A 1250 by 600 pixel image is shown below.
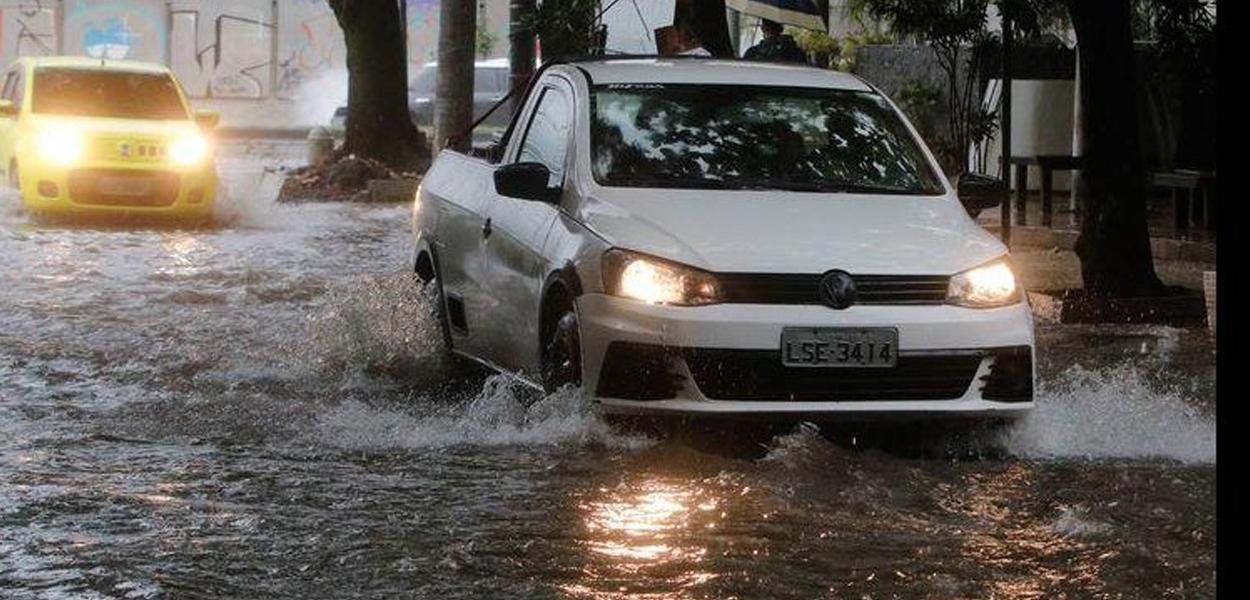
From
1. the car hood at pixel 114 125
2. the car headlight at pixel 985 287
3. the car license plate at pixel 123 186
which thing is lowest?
the car license plate at pixel 123 186

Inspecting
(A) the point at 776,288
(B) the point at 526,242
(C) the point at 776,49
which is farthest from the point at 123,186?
(A) the point at 776,288

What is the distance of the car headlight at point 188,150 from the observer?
21.8 meters

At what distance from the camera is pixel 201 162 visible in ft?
72.3

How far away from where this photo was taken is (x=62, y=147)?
2147 cm

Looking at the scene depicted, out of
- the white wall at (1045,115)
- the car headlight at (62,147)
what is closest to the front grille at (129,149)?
the car headlight at (62,147)

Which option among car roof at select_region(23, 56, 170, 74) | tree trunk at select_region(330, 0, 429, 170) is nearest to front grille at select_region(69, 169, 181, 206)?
car roof at select_region(23, 56, 170, 74)

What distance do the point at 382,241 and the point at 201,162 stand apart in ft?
7.67

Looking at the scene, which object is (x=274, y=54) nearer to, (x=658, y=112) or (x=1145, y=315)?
(x=1145, y=315)

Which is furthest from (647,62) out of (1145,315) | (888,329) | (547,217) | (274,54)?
(274,54)

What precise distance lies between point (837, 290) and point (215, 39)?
45161mm

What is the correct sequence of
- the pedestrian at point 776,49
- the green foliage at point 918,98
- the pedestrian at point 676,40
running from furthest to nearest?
the green foliage at point 918,98, the pedestrian at point 676,40, the pedestrian at point 776,49

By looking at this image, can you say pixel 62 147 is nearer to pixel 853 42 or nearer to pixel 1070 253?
pixel 1070 253

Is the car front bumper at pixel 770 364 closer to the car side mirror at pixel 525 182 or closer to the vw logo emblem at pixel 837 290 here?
the vw logo emblem at pixel 837 290

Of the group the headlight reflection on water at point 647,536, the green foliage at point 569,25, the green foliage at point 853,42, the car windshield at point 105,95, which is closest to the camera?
the headlight reflection on water at point 647,536
